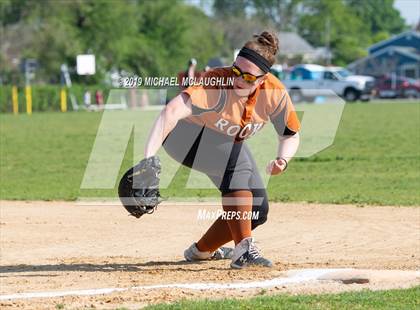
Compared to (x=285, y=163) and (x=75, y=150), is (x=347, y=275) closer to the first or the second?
(x=285, y=163)

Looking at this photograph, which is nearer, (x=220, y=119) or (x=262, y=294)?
(x=262, y=294)

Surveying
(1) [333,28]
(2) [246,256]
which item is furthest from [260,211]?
(1) [333,28]

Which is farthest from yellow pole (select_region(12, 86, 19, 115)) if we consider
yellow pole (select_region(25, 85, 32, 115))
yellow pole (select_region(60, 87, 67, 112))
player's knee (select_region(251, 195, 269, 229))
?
player's knee (select_region(251, 195, 269, 229))

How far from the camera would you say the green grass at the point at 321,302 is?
6078 millimetres

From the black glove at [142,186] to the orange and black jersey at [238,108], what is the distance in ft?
2.14

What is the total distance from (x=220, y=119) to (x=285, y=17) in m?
125

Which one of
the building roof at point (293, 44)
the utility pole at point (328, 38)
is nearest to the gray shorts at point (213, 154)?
the utility pole at point (328, 38)

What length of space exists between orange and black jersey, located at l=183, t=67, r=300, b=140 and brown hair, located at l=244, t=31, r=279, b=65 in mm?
204

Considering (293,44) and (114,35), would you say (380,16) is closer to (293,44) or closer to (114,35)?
(293,44)

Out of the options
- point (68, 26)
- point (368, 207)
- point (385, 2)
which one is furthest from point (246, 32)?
point (368, 207)

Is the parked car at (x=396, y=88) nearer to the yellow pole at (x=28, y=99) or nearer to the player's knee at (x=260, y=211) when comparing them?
the yellow pole at (x=28, y=99)

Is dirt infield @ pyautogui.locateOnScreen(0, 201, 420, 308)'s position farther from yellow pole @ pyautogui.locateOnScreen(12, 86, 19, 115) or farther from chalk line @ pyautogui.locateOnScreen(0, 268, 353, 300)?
yellow pole @ pyautogui.locateOnScreen(12, 86, 19, 115)

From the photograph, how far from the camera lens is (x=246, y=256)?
25.6 ft

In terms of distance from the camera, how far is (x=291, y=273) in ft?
→ 24.3
